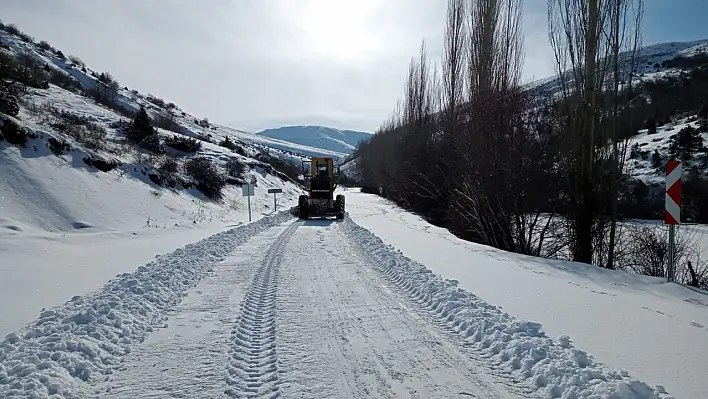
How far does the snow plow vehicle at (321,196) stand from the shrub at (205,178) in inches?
225

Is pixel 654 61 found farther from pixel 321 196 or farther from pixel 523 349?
pixel 523 349

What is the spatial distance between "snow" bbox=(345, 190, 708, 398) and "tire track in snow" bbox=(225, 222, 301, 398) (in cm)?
238

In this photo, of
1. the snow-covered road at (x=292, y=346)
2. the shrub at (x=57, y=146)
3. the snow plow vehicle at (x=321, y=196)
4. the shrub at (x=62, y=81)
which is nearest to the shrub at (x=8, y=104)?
the shrub at (x=57, y=146)

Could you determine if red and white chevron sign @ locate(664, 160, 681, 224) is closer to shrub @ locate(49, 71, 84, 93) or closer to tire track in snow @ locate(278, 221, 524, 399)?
tire track in snow @ locate(278, 221, 524, 399)

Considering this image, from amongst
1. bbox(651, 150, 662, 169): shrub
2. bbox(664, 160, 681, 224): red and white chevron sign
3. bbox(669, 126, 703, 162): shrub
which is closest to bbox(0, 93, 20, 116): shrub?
bbox(664, 160, 681, 224): red and white chevron sign

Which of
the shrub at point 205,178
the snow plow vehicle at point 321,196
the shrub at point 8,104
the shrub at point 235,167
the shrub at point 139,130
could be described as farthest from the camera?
the shrub at point 235,167

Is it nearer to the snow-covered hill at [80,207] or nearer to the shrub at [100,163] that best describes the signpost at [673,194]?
the snow-covered hill at [80,207]

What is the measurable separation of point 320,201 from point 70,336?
738 inches

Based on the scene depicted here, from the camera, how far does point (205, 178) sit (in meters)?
26.7

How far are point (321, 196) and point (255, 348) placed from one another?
754 inches

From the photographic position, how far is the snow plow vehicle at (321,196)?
77.0ft

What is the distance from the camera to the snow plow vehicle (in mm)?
23461

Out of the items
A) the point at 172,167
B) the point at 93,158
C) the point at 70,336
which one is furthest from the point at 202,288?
the point at 172,167

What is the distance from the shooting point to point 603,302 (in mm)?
6383
